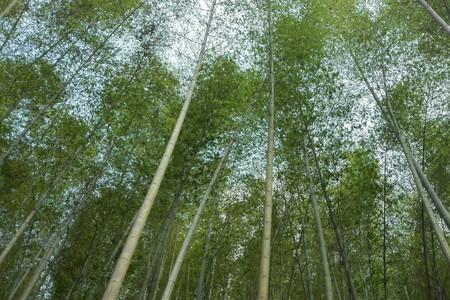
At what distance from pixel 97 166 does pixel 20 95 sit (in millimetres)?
1991

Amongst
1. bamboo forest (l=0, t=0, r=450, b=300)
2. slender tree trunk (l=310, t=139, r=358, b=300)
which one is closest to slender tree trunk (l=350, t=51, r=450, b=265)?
bamboo forest (l=0, t=0, r=450, b=300)

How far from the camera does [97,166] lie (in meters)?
7.49

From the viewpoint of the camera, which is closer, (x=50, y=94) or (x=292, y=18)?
(x=292, y=18)

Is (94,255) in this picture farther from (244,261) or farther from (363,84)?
(363,84)

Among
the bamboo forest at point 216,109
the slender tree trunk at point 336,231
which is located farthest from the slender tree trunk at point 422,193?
the slender tree trunk at point 336,231

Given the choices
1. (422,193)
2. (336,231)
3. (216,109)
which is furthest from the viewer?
(216,109)

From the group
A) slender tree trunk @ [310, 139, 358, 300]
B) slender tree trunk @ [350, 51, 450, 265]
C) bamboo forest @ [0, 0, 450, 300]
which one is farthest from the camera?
bamboo forest @ [0, 0, 450, 300]

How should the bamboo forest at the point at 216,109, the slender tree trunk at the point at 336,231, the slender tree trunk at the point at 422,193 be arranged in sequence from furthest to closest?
the bamboo forest at the point at 216,109 → the slender tree trunk at the point at 336,231 → the slender tree trunk at the point at 422,193

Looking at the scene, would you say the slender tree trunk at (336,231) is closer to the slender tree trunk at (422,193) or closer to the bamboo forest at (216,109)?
the bamboo forest at (216,109)

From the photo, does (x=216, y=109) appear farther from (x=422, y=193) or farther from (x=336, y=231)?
(x=422, y=193)

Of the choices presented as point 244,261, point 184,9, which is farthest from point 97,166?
point 244,261

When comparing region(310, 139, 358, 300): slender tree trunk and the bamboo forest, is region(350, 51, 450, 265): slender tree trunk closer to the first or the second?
the bamboo forest

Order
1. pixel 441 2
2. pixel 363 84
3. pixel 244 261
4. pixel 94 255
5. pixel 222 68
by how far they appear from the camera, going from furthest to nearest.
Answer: pixel 244 261, pixel 94 255, pixel 363 84, pixel 222 68, pixel 441 2

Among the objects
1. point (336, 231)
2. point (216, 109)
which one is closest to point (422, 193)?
point (336, 231)
